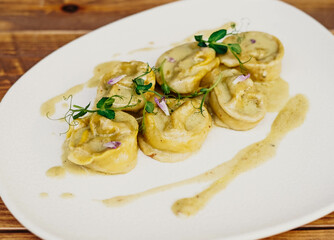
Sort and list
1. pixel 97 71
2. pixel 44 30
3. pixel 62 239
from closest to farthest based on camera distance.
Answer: pixel 62 239 < pixel 97 71 < pixel 44 30

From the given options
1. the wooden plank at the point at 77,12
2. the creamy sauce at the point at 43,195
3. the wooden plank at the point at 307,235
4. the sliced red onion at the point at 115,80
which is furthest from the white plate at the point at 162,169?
the wooden plank at the point at 77,12

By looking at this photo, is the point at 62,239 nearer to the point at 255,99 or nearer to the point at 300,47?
the point at 255,99

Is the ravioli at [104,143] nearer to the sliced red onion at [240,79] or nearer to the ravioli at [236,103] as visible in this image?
the ravioli at [236,103]

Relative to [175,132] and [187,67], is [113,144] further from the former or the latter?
[187,67]

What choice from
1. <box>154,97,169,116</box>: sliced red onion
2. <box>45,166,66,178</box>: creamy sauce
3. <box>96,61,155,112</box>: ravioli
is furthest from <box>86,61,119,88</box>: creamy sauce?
<box>45,166,66,178</box>: creamy sauce

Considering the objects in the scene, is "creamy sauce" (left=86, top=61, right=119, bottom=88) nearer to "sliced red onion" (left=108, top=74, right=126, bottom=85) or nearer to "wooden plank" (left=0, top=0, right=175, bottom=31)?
"sliced red onion" (left=108, top=74, right=126, bottom=85)

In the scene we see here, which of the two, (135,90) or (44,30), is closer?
(135,90)

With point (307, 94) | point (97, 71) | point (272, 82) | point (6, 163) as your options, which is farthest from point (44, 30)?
point (307, 94)
